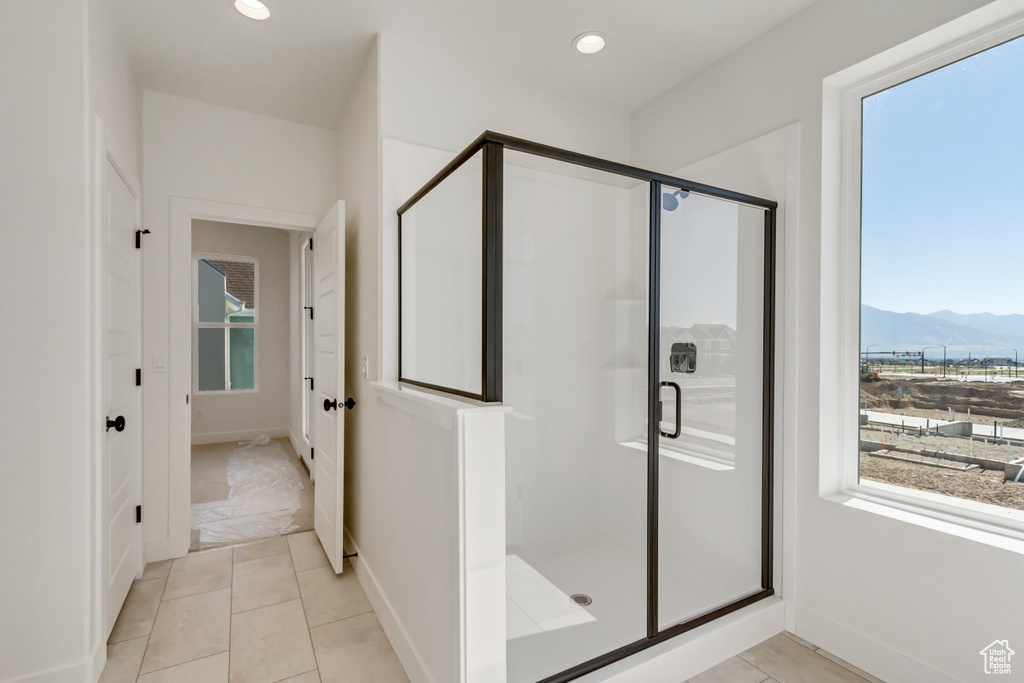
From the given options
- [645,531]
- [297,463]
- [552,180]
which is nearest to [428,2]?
[552,180]

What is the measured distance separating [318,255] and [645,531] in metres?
2.52

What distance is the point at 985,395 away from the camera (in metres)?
1.69

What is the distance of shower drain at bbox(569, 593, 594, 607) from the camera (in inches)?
70.1

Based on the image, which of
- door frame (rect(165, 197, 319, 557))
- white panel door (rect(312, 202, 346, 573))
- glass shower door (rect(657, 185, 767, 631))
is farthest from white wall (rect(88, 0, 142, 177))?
glass shower door (rect(657, 185, 767, 631))

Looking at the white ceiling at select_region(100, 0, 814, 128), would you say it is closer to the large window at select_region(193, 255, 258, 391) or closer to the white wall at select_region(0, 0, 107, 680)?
the white wall at select_region(0, 0, 107, 680)

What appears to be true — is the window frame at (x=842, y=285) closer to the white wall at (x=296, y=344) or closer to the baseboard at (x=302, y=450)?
the baseboard at (x=302, y=450)

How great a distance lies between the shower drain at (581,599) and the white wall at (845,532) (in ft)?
3.22

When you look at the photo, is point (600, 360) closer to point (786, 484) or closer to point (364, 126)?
point (786, 484)

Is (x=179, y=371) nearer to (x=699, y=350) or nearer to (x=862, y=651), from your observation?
(x=699, y=350)

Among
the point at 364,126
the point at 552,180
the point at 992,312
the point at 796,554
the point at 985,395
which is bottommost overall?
the point at 796,554

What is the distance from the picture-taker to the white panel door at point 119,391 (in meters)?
1.96

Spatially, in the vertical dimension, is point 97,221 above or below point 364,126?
below

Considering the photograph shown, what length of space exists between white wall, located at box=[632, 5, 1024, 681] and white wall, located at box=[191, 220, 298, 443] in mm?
5223

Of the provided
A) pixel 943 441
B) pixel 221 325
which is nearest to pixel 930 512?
pixel 943 441
